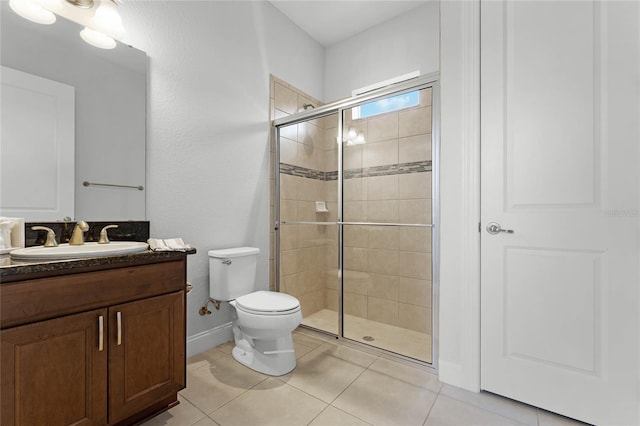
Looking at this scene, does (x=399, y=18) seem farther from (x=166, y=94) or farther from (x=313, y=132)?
(x=166, y=94)

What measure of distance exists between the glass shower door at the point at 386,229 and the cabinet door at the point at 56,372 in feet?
5.43

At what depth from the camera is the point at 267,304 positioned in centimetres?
184

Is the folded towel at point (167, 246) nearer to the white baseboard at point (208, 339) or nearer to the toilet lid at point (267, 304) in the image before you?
the toilet lid at point (267, 304)

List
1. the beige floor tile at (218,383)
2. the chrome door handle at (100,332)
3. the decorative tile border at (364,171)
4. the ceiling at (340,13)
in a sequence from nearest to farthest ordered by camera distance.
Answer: the chrome door handle at (100,332)
the beige floor tile at (218,383)
the decorative tile border at (364,171)
the ceiling at (340,13)

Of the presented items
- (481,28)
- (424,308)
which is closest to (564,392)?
(424,308)

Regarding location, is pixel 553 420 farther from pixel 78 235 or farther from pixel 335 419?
pixel 78 235

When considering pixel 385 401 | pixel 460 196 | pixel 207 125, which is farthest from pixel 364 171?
pixel 385 401

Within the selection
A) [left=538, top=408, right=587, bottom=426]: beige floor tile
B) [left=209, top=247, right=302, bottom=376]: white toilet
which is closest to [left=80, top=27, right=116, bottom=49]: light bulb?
[left=209, top=247, right=302, bottom=376]: white toilet

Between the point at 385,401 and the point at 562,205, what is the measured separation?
135 centimetres

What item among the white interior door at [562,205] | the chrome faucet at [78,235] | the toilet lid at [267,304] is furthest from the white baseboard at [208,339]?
the white interior door at [562,205]

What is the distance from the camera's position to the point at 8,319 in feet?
3.07

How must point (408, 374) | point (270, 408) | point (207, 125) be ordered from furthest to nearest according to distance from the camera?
1. point (207, 125)
2. point (408, 374)
3. point (270, 408)

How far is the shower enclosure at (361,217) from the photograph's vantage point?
7.01ft

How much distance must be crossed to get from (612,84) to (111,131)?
2.57m
